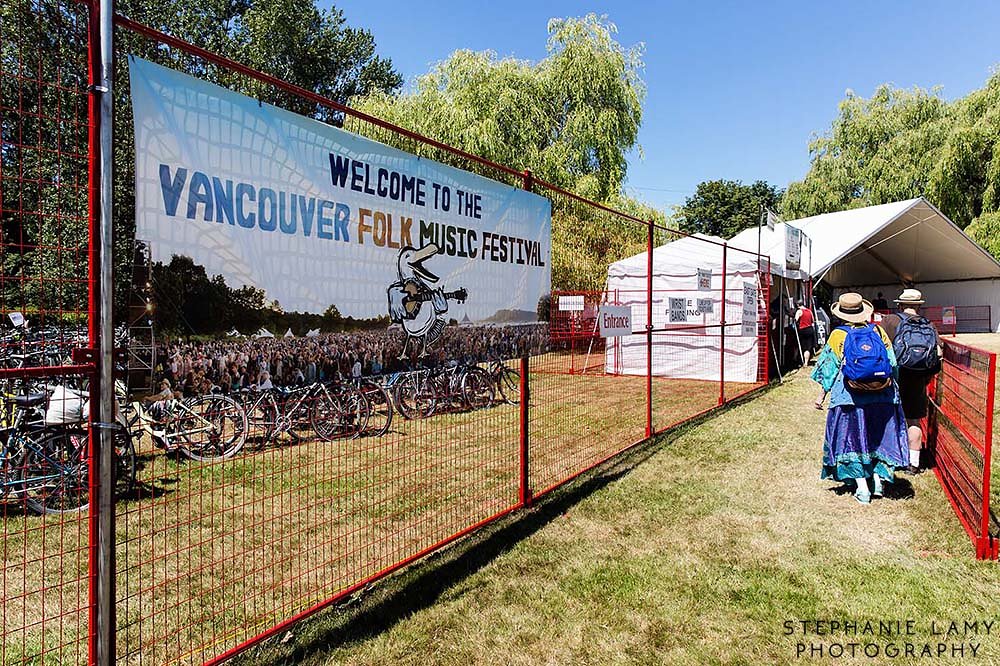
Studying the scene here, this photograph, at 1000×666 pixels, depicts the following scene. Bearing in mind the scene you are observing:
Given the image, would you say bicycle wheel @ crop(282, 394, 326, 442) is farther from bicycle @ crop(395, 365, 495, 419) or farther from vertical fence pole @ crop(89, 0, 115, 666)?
vertical fence pole @ crop(89, 0, 115, 666)

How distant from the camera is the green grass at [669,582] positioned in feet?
10.0

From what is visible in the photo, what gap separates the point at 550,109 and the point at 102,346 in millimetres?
18490

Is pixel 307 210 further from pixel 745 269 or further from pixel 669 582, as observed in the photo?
pixel 745 269

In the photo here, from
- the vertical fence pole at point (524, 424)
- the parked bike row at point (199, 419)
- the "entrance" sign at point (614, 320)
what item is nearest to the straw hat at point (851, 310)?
the "entrance" sign at point (614, 320)

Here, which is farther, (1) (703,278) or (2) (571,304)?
A: (1) (703,278)

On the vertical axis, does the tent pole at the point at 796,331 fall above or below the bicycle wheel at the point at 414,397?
above

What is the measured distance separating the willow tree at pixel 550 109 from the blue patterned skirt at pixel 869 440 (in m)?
12.3

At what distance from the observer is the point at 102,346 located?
7.05ft

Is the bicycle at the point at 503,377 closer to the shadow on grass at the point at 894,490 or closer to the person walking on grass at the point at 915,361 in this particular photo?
the shadow on grass at the point at 894,490

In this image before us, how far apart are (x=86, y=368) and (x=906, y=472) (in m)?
6.60

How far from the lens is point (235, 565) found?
396 cm

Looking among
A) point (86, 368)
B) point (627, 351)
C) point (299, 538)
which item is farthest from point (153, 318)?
point (627, 351)

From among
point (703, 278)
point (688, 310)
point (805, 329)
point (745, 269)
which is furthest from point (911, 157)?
point (703, 278)

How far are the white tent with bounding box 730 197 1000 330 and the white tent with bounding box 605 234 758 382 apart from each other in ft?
3.90
